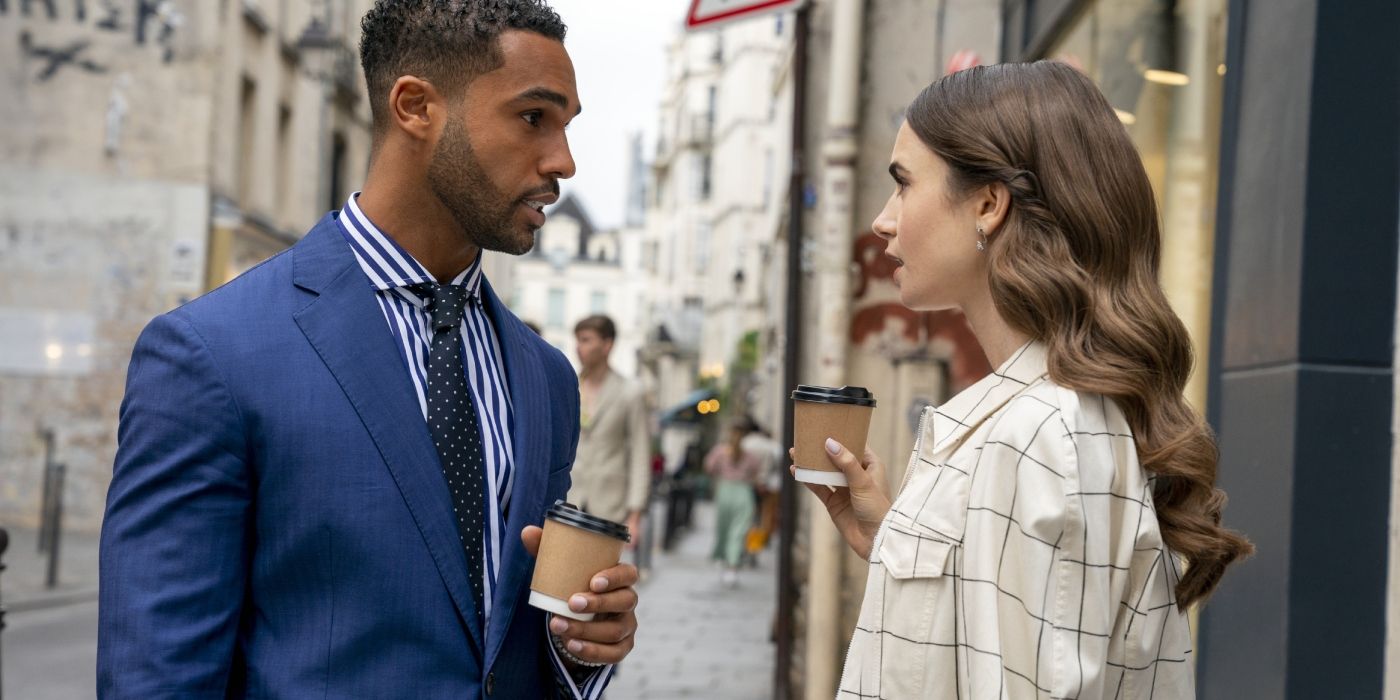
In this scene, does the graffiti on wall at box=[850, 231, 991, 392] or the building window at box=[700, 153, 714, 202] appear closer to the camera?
the graffiti on wall at box=[850, 231, 991, 392]

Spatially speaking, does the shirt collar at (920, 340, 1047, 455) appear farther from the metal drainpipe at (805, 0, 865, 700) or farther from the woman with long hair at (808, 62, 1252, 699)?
the metal drainpipe at (805, 0, 865, 700)

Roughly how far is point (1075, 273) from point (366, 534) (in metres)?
1.01

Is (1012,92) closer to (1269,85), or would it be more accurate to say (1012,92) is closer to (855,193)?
(1269,85)

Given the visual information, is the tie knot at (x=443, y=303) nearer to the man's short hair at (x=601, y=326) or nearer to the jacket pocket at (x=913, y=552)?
the jacket pocket at (x=913, y=552)

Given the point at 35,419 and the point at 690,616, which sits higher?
the point at 35,419

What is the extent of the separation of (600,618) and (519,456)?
0.28 m

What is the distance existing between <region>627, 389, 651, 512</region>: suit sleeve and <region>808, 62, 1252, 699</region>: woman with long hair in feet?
20.3

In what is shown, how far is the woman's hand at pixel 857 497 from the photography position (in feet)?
7.67

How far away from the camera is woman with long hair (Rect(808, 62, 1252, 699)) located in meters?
1.85

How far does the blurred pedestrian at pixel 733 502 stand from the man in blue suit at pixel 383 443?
47.1ft

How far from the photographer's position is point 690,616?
42.6ft

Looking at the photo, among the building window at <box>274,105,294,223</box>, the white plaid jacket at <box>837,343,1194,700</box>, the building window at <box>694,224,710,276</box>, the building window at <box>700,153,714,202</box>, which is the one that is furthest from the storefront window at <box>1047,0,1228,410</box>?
the building window at <box>700,153,714,202</box>

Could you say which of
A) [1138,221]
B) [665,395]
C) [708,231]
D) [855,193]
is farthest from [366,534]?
[665,395]

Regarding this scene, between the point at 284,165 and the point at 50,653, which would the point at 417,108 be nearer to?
the point at 50,653
